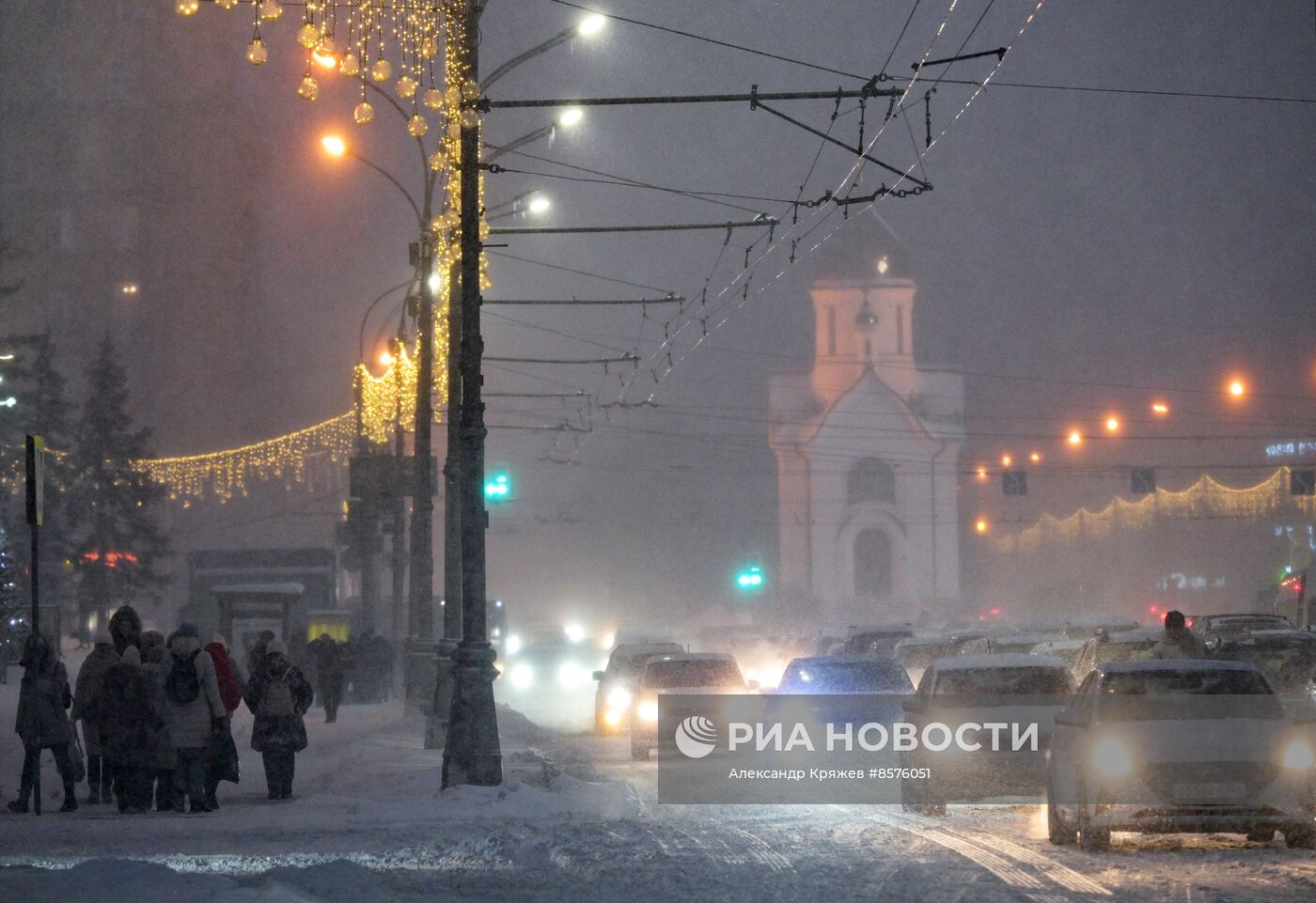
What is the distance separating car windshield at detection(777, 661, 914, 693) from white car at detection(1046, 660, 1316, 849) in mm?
7672

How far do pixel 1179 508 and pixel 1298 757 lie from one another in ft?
215

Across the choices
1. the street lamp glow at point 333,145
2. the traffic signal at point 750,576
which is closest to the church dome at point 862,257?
the traffic signal at point 750,576

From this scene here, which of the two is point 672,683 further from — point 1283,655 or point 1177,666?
point 1177,666

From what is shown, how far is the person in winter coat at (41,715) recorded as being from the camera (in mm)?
14781

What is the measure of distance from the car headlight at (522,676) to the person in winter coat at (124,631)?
42.7m

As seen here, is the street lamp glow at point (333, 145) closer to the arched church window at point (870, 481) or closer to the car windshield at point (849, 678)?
the car windshield at point (849, 678)

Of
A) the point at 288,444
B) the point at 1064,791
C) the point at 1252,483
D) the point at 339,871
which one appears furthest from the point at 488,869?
the point at 1252,483

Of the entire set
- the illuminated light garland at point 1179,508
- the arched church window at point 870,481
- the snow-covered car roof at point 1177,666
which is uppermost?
the arched church window at point 870,481

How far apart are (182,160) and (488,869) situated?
92369mm

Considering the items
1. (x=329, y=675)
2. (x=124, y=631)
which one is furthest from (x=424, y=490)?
(x=124, y=631)

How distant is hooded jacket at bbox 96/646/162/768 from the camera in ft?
47.7

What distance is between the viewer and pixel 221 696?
15180 mm

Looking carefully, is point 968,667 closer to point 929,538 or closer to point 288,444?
point 288,444

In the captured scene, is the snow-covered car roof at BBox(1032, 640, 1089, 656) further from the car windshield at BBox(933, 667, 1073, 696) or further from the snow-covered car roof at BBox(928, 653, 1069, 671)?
the car windshield at BBox(933, 667, 1073, 696)
